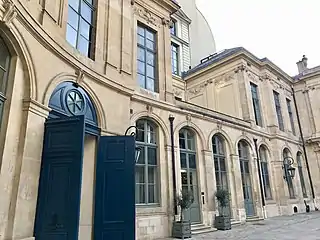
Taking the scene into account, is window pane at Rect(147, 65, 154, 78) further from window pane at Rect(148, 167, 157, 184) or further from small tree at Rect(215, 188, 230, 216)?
small tree at Rect(215, 188, 230, 216)

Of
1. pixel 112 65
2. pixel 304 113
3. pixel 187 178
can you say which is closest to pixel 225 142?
A: pixel 187 178

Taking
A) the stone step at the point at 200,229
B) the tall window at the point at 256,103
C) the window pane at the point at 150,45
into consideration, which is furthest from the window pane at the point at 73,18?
the tall window at the point at 256,103

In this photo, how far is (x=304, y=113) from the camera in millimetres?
17594

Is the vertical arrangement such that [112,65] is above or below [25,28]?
above

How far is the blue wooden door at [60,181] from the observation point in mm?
4129

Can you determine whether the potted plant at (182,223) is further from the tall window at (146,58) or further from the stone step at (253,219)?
the stone step at (253,219)

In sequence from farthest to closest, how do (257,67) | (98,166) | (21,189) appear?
(257,67) → (98,166) → (21,189)

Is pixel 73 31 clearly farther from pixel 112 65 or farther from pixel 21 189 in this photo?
pixel 21 189

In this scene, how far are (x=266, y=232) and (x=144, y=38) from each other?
7583 millimetres

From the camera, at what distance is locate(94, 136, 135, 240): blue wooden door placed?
5.38 m

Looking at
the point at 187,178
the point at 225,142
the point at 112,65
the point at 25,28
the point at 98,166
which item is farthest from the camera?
the point at 225,142

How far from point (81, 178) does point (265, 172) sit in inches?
442

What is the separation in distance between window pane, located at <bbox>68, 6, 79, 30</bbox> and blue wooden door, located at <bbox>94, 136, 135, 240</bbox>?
9.11ft

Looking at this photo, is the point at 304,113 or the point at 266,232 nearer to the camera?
the point at 266,232
